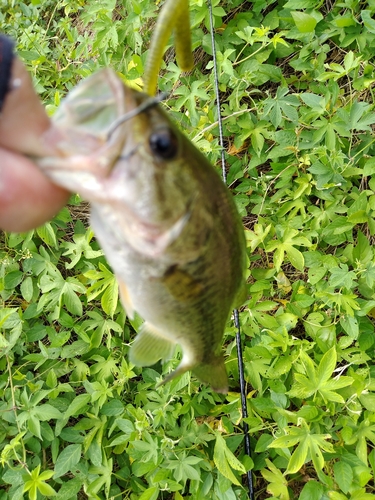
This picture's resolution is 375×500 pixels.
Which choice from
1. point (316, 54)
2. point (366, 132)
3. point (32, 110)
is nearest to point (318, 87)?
point (316, 54)

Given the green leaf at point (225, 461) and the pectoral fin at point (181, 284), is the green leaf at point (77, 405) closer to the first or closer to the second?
the green leaf at point (225, 461)

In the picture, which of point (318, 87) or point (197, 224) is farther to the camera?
point (318, 87)

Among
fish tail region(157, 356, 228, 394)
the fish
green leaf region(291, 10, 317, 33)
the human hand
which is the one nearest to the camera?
the fish

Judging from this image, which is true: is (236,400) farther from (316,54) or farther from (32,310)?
(316,54)

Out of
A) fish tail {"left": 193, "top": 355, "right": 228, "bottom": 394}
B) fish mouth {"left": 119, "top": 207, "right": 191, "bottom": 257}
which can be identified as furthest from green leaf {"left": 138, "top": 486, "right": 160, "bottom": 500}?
fish mouth {"left": 119, "top": 207, "right": 191, "bottom": 257}

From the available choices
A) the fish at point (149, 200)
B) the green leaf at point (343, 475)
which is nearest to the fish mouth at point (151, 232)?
the fish at point (149, 200)

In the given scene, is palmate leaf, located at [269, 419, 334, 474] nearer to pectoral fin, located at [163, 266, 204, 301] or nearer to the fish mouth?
pectoral fin, located at [163, 266, 204, 301]
